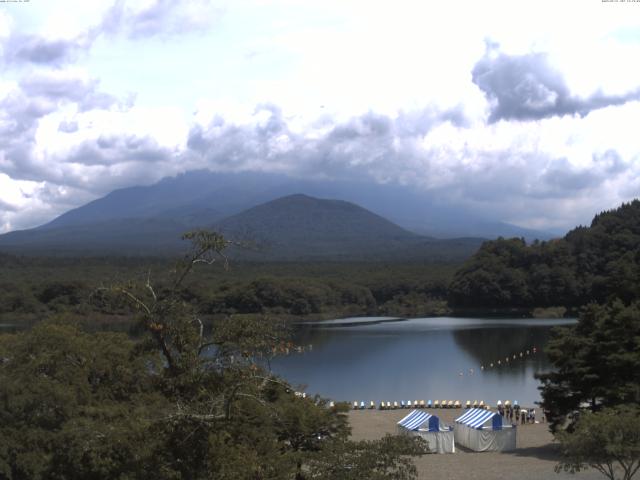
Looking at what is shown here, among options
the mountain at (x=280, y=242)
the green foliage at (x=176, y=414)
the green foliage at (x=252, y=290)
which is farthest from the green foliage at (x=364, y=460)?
the mountain at (x=280, y=242)

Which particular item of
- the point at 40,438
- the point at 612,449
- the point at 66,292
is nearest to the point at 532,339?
the point at 66,292

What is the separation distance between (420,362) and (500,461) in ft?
76.1

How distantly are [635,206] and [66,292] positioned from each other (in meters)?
52.1

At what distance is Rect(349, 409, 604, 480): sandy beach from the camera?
55.8 ft

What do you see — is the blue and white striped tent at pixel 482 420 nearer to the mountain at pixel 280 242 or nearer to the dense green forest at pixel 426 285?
the dense green forest at pixel 426 285

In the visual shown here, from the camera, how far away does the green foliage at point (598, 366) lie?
18.5 meters

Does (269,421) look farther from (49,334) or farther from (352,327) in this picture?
(352,327)

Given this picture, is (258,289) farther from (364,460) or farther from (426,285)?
(364,460)

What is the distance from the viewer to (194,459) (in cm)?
804

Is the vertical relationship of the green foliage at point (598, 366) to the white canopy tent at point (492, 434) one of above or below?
above

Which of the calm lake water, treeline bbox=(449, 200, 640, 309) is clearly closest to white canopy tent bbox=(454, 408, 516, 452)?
the calm lake water

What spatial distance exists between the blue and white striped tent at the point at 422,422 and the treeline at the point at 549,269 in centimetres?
5184

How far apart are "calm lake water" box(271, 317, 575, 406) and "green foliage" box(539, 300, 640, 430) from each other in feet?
30.6

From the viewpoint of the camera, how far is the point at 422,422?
68.8 ft
